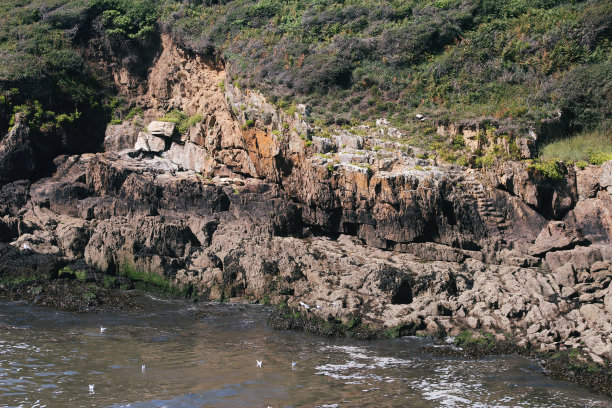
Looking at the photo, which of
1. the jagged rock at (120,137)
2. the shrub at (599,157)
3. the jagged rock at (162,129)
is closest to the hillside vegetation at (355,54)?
the shrub at (599,157)

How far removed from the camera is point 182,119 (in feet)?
88.0

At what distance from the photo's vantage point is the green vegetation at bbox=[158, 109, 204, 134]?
25703mm

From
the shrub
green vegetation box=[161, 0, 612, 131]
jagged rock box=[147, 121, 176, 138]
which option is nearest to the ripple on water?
the shrub

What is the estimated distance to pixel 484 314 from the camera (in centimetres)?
1530

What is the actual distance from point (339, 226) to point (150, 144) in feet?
35.0

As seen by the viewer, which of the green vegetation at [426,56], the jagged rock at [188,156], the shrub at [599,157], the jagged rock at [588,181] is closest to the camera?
the jagged rock at [588,181]

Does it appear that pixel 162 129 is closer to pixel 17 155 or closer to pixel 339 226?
pixel 17 155

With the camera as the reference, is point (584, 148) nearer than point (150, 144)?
Yes

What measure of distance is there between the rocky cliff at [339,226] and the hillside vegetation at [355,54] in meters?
2.16

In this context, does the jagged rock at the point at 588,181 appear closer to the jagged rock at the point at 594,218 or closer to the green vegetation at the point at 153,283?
the jagged rock at the point at 594,218

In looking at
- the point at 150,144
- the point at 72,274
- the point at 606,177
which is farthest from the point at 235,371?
the point at 150,144

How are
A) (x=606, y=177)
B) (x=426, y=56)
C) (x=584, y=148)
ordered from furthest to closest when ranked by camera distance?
(x=426, y=56) → (x=584, y=148) → (x=606, y=177)

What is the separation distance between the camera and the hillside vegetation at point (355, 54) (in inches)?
869

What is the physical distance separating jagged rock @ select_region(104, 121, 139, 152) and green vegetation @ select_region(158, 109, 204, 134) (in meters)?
1.59
